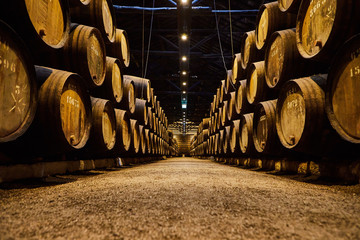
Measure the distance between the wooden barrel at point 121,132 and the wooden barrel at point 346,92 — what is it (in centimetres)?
346

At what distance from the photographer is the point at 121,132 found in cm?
467

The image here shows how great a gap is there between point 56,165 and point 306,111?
2698 mm

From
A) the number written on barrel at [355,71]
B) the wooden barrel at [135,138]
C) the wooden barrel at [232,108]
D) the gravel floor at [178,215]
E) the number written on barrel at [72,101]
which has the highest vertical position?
the wooden barrel at [232,108]

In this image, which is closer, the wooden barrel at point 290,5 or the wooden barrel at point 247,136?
the wooden barrel at point 290,5

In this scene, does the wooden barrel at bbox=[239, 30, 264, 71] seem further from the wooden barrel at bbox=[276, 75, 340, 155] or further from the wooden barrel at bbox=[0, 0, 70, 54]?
the wooden barrel at bbox=[0, 0, 70, 54]

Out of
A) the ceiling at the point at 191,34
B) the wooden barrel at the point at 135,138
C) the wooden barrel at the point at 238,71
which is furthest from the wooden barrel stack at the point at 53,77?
the ceiling at the point at 191,34

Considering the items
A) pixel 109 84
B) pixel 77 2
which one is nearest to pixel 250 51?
pixel 109 84

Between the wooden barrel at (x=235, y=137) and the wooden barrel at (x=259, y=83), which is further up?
the wooden barrel at (x=259, y=83)

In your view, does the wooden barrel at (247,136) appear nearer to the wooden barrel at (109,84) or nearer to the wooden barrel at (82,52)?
the wooden barrel at (109,84)

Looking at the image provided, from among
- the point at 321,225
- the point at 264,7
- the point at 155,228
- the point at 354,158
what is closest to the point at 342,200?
the point at 321,225

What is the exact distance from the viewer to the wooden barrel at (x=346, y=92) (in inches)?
75.7

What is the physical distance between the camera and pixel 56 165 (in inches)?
111

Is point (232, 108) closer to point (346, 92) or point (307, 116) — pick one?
point (307, 116)

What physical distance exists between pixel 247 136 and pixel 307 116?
230cm
